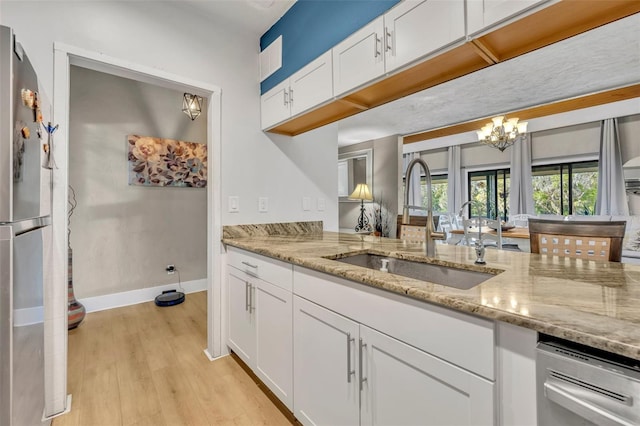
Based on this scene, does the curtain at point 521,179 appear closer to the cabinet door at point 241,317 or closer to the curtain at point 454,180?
the curtain at point 454,180

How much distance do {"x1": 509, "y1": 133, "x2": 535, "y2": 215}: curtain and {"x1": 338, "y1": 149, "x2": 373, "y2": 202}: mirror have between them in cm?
280

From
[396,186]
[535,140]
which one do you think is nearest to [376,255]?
[396,186]

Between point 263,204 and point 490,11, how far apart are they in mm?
1844

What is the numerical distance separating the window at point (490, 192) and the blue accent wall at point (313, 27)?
209 inches

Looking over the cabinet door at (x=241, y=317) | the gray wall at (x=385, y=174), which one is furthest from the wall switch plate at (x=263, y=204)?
the gray wall at (x=385, y=174)

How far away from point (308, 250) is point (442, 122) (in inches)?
167

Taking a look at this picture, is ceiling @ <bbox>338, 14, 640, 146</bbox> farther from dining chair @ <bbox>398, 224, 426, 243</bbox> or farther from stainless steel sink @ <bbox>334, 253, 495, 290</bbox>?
stainless steel sink @ <bbox>334, 253, 495, 290</bbox>

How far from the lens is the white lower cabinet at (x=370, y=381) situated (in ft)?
2.63

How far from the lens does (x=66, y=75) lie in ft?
5.32

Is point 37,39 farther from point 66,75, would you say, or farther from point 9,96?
point 9,96

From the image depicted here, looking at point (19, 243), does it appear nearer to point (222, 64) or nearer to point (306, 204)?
point (222, 64)

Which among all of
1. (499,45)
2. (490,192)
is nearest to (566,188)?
(490,192)

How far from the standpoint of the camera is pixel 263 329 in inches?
65.6

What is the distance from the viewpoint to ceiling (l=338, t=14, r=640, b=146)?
8.21 feet
